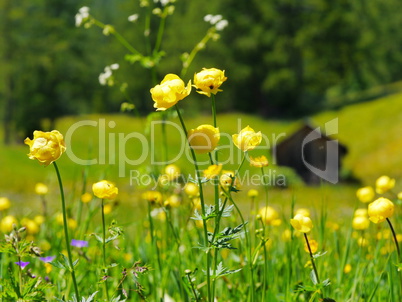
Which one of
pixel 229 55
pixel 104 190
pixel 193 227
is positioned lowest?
pixel 193 227

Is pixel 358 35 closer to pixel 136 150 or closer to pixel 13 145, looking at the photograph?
pixel 136 150

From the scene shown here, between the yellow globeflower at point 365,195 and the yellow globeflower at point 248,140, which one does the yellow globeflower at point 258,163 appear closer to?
the yellow globeflower at point 248,140

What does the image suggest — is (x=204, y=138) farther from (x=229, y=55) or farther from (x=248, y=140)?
(x=229, y=55)

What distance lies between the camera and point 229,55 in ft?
69.4

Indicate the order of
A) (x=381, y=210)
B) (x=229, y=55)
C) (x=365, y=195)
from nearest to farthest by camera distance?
1. (x=381, y=210)
2. (x=365, y=195)
3. (x=229, y=55)

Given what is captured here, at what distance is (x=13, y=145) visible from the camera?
2158 centimetres

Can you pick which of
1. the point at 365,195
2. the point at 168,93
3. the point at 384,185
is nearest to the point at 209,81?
the point at 168,93

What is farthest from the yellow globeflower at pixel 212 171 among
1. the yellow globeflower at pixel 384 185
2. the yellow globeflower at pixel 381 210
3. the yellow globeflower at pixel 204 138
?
the yellow globeflower at pixel 384 185

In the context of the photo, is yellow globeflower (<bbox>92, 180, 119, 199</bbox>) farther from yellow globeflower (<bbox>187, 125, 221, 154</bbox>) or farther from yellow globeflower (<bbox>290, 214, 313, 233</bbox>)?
yellow globeflower (<bbox>290, 214, 313, 233</bbox>)

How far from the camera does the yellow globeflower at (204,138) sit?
46.8 inches

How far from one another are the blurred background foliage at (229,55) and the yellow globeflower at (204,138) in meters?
19.2

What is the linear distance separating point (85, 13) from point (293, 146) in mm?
11922

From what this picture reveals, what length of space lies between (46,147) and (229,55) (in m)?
20.4

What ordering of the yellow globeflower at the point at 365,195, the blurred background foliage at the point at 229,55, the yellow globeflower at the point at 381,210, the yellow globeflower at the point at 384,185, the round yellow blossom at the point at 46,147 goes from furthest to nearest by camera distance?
the blurred background foliage at the point at 229,55 → the yellow globeflower at the point at 365,195 → the yellow globeflower at the point at 384,185 → the yellow globeflower at the point at 381,210 → the round yellow blossom at the point at 46,147
